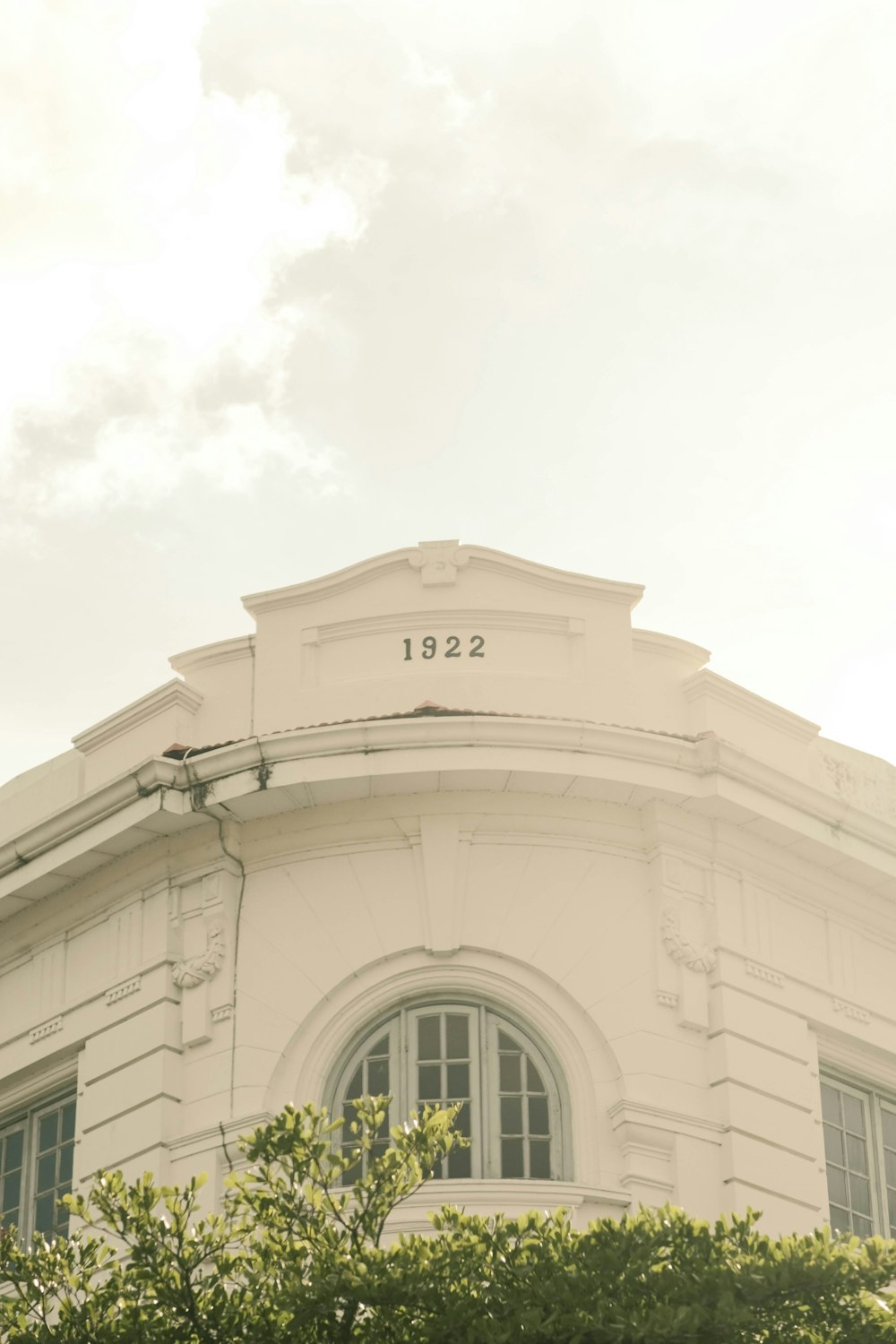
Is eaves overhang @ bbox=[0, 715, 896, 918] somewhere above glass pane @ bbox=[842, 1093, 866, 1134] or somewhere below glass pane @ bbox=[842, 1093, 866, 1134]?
above

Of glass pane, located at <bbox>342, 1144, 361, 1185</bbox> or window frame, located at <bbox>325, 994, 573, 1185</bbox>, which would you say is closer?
window frame, located at <bbox>325, 994, 573, 1185</bbox>

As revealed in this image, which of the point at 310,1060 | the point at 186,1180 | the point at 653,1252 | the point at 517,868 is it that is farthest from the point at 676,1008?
the point at 653,1252

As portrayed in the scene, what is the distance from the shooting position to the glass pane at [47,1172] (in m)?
20.4

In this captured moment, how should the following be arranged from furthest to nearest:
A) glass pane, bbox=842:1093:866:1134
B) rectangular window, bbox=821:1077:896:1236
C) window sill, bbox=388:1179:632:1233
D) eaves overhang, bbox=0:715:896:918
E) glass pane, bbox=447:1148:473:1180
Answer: glass pane, bbox=842:1093:866:1134
rectangular window, bbox=821:1077:896:1236
eaves overhang, bbox=0:715:896:918
glass pane, bbox=447:1148:473:1180
window sill, bbox=388:1179:632:1233

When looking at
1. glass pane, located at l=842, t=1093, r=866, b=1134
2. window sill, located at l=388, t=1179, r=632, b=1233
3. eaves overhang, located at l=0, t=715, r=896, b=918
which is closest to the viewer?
window sill, located at l=388, t=1179, r=632, b=1233

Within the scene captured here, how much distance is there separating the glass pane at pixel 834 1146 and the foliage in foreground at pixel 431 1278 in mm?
5298

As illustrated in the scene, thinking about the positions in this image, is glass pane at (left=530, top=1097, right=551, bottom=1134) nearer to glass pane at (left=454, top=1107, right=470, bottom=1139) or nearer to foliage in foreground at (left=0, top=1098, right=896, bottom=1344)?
glass pane at (left=454, top=1107, right=470, bottom=1139)

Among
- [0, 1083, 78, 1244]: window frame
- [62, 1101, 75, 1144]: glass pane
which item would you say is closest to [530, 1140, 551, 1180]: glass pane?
[0, 1083, 78, 1244]: window frame

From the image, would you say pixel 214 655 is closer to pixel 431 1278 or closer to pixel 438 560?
pixel 438 560

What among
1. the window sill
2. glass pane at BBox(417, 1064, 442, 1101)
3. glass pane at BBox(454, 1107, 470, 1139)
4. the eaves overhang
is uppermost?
the eaves overhang

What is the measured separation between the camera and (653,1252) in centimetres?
1401

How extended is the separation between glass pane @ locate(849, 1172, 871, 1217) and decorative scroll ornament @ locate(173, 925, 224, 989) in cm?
560

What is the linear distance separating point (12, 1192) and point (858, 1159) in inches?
287

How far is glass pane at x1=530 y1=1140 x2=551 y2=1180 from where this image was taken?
1855 centimetres
